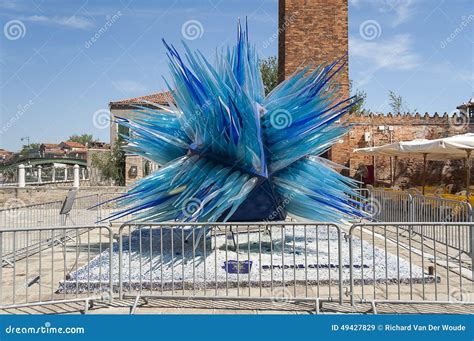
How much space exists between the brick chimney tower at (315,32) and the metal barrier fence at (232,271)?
30.1 feet

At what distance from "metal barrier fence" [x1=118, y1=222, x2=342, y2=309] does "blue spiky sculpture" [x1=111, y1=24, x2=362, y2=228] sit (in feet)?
1.98

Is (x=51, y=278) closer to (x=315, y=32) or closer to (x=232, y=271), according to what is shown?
A: (x=232, y=271)

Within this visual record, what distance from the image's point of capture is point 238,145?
20.2ft

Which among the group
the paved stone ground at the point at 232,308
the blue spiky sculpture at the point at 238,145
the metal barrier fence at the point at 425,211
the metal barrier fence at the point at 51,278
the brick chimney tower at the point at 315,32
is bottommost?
the paved stone ground at the point at 232,308

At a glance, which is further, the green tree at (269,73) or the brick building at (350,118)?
the green tree at (269,73)

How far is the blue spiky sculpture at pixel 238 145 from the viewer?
20.2ft

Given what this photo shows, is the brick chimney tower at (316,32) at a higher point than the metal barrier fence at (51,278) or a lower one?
higher

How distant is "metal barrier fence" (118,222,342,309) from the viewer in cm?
475

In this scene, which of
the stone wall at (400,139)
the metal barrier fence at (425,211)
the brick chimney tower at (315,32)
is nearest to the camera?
the metal barrier fence at (425,211)

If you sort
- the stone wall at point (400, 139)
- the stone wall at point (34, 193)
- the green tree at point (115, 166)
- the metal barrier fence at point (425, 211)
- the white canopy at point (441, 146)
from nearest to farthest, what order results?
the metal barrier fence at point (425, 211) → the white canopy at point (441, 146) → the stone wall at point (400, 139) → the stone wall at point (34, 193) → the green tree at point (115, 166)

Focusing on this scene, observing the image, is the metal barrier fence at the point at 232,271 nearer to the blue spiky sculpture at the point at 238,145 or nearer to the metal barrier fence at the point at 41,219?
the blue spiky sculpture at the point at 238,145

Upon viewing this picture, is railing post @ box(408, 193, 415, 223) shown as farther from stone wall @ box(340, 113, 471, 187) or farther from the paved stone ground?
stone wall @ box(340, 113, 471, 187)

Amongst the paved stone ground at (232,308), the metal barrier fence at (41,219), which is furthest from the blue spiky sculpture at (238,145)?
the metal barrier fence at (41,219)

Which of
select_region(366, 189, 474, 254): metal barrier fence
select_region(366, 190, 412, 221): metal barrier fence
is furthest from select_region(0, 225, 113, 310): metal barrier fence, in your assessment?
select_region(366, 190, 412, 221): metal barrier fence
